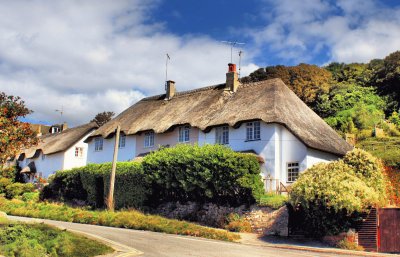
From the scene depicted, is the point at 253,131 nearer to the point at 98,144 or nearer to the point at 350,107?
the point at 98,144

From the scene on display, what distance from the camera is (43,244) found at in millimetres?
14672

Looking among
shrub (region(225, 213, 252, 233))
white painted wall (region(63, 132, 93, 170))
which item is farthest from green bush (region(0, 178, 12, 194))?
shrub (region(225, 213, 252, 233))

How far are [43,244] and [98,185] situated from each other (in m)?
19.5

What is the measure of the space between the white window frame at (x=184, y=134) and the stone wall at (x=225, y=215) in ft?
30.3

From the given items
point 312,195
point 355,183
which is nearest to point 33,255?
point 312,195

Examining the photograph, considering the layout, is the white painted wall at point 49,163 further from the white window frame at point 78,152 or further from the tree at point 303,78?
the tree at point 303,78

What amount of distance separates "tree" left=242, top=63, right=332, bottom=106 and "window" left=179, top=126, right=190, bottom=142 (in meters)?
22.8

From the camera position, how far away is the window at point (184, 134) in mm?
37031

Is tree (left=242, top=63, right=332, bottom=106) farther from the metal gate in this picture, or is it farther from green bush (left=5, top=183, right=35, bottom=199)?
the metal gate

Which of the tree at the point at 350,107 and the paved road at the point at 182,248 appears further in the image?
the tree at the point at 350,107

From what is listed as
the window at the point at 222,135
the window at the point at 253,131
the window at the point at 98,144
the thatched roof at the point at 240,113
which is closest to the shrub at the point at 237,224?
the thatched roof at the point at 240,113

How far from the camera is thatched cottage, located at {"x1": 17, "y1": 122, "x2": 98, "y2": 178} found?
55519 millimetres

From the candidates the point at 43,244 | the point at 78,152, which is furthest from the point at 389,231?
the point at 78,152

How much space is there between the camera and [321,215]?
64.5ft
